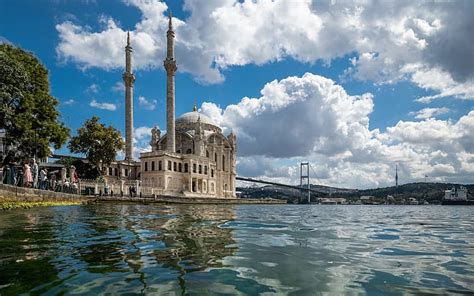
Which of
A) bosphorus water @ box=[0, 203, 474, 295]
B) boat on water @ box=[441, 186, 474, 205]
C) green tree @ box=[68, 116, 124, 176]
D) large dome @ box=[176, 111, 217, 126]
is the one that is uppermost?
large dome @ box=[176, 111, 217, 126]

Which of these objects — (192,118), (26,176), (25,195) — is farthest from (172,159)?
(25,195)

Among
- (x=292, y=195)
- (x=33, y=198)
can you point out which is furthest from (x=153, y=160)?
(x=292, y=195)

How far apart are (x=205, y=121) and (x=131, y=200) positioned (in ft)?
145

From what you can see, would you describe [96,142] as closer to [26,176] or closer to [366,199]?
[26,176]

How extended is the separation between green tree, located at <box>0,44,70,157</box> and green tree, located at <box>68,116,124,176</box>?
48.1ft

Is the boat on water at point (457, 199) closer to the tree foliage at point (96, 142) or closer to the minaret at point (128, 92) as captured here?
the minaret at point (128, 92)

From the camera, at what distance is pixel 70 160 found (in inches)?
2047

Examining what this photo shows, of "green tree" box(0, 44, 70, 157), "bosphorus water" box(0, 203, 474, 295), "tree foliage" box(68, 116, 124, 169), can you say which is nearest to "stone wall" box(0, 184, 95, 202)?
"green tree" box(0, 44, 70, 157)

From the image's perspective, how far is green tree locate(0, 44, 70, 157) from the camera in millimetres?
23719

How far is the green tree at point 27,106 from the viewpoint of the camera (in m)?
23.7

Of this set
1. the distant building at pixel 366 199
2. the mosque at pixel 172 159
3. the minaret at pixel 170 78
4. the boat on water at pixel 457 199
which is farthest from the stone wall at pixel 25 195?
the distant building at pixel 366 199

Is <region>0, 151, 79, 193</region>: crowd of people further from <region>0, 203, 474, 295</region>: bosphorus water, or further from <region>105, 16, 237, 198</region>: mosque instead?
<region>105, 16, 237, 198</region>: mosque

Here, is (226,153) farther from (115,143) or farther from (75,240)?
(75,240)

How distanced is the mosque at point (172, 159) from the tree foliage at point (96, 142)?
6.41m
